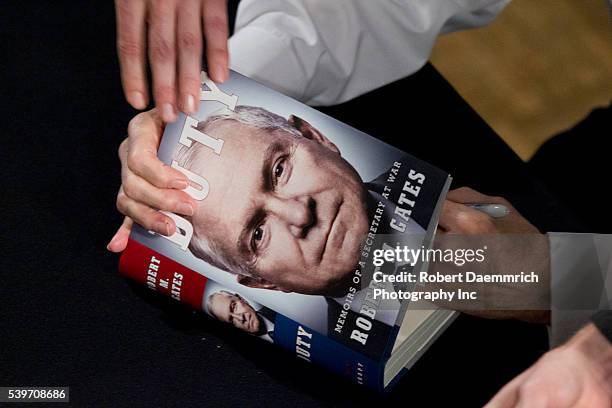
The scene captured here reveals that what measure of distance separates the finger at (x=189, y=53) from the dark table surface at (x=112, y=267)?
0.68 ft

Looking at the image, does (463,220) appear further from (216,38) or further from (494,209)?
(216,38)

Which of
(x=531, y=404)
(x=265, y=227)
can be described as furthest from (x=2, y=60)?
(x=531, y=404)

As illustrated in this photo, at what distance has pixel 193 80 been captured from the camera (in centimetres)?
62

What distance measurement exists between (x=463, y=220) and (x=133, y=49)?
13.0 inches

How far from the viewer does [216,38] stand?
2.10 ft

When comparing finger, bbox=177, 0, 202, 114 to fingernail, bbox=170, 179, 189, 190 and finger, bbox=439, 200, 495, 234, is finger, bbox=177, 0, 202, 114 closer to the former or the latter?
fingernail, bbox=170, 179, 189, 190

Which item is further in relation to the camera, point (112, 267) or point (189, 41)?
point (112, 267)

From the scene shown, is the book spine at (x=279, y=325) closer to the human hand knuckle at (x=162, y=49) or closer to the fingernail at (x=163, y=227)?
the fingernail at (x=163, y=227)

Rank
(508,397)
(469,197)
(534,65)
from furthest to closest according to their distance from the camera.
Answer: (534,65) < (469,197) < (508,397)

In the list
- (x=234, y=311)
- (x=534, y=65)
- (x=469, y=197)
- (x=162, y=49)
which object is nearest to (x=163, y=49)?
(x=162, y=49)

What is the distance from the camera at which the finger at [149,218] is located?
62cm

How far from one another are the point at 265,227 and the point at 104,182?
0.27 meters

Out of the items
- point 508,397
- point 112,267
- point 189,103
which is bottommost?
point 112,267

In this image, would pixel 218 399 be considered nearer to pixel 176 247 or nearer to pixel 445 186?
pixel 176 247
